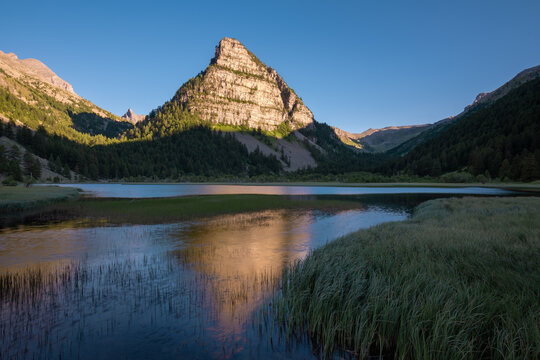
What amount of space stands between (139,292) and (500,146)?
596 ft

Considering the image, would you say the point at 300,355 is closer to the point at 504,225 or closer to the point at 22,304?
the point at 22,304

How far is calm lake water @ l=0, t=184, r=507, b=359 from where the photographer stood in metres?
8.29

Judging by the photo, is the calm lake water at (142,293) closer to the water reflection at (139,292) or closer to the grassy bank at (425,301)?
the water reflection at (139,292)

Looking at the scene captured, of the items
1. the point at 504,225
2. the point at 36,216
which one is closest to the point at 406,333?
the point at 504,225

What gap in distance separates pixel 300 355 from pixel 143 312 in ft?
21.7

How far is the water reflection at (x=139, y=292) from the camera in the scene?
27.4 feet

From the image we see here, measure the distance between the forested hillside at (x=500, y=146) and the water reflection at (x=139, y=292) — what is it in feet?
471

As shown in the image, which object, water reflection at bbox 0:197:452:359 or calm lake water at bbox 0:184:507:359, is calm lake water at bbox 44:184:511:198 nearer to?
water reflection at bbox 0:197:452:359

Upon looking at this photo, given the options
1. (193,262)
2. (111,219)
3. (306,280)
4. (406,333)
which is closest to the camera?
(406,333)

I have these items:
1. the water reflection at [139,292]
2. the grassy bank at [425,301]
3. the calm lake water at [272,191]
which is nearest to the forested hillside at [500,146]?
the calm lake water at [272,191]

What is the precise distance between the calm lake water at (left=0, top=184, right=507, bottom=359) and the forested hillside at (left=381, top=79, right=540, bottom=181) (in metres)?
143

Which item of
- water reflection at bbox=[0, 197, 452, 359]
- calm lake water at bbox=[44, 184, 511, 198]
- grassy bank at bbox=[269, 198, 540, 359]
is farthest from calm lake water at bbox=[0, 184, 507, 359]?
calm lake water at bbox=[44, 184, 511, 198]

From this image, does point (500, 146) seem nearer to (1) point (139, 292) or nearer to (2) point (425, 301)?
(2) point (425, 301)

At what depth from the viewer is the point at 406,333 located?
23.6ft
